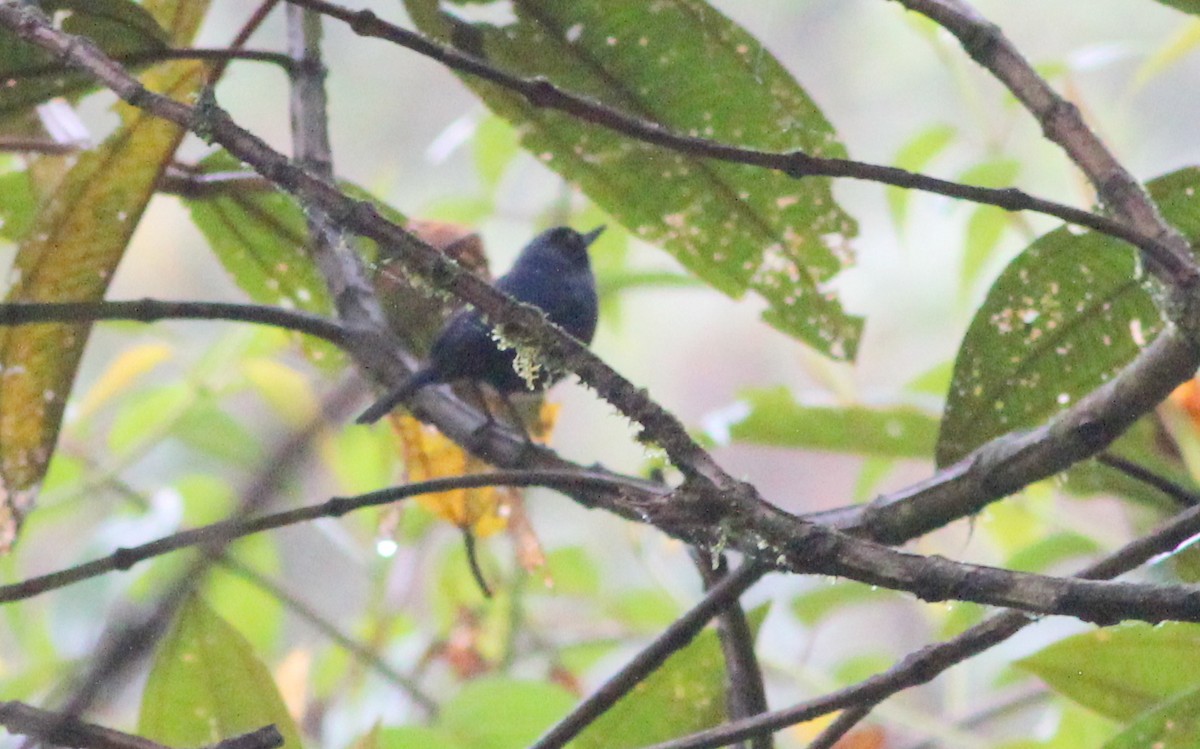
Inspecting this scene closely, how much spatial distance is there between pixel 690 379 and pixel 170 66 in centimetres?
337

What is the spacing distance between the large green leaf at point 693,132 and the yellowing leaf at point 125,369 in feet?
2.95

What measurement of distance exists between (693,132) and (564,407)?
0.77 metres

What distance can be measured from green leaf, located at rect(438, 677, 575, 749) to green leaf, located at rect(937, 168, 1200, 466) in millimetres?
554

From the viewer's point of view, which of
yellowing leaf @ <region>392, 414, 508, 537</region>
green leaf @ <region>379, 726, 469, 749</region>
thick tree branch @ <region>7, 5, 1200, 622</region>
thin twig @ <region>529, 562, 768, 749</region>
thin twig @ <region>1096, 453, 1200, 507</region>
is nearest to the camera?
thick tree branch @ <region>7, 5, 1200, 622</region>

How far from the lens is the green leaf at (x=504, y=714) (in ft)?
4.39

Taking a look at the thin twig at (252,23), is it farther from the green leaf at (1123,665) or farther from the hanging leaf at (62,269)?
the green leaf at (1123,665)

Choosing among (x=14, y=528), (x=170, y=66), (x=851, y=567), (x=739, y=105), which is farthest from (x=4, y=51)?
(x=851, y=567)

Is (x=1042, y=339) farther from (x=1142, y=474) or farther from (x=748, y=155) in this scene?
(x=748, y=155)

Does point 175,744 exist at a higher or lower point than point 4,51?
lower

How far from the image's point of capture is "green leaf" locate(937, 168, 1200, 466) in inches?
40.4

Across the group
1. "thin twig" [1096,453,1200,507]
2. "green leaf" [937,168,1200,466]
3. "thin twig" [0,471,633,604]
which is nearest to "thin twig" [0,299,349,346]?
"thin twig" [0,471,633,604]

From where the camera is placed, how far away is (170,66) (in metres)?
1.28

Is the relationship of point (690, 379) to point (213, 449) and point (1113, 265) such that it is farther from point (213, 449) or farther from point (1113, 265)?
point (1113, 265)

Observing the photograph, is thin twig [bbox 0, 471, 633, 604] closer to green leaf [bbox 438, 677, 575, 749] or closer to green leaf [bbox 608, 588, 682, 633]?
green leaf [bbox 438, 677, 575, 749]
